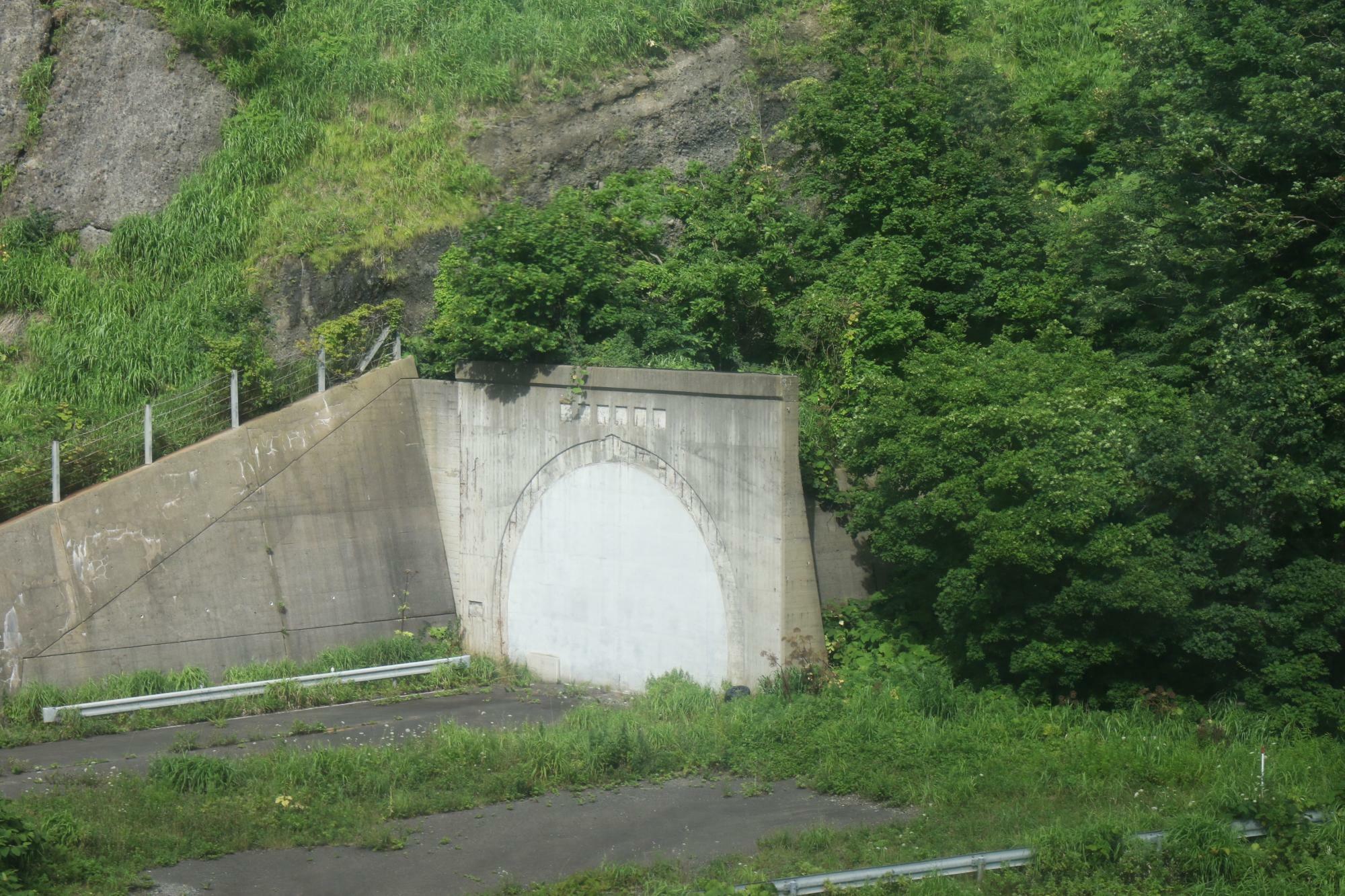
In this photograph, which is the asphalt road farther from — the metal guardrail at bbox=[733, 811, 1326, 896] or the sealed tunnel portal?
the sealed tunnel portal

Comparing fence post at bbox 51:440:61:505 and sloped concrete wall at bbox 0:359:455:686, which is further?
fence post at bbox 51:440:61:505

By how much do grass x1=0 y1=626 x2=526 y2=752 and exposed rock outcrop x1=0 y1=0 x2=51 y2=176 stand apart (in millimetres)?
11077

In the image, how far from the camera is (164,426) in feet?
52.5

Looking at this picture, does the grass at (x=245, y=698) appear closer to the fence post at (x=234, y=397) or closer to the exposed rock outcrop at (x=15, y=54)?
the fence post at (x=234, y=397)

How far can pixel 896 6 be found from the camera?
19.2m

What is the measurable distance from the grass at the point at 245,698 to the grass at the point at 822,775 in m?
2.52

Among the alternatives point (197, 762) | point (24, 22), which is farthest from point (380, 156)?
point (197, 762)

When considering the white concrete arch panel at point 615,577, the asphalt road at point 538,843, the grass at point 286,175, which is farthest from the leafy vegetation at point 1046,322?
the grass at point 286,175

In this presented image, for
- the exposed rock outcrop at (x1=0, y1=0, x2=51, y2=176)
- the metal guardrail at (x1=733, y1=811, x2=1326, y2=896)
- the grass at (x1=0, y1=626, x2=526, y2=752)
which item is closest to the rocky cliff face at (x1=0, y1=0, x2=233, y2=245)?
the exposed rock outcrop at (x1=0, y1=0, x2=51, y2=176)

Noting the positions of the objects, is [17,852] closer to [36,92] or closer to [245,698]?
[245,698]

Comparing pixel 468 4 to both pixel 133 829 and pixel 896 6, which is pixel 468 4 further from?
pixel 133 829

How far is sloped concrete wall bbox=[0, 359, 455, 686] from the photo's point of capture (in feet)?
47.3

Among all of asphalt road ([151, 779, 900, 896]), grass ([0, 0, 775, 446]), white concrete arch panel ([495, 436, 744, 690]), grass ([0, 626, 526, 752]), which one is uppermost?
grass ([0, 0, 775, 446])

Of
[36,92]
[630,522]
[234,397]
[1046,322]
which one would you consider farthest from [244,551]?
[36,92]
